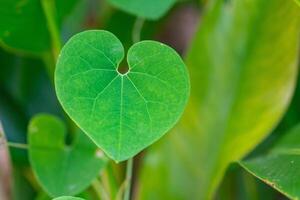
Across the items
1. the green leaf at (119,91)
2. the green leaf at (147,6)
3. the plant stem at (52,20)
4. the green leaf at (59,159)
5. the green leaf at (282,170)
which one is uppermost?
the green leaf at (119,91)

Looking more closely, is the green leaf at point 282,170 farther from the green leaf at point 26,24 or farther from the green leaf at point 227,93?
the green leaf at point 26,24

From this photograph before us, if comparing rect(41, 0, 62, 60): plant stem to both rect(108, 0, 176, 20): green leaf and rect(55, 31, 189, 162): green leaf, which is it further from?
rect(55, 31, 189, 162): green leaf

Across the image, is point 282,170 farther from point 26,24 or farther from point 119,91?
point 26,24

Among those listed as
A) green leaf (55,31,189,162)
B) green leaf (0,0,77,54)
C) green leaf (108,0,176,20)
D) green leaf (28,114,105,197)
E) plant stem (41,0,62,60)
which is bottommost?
green leaf (28,114,105,197)

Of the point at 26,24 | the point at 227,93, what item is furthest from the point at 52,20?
the point at 227,93

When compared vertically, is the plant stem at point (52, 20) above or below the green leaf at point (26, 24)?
above

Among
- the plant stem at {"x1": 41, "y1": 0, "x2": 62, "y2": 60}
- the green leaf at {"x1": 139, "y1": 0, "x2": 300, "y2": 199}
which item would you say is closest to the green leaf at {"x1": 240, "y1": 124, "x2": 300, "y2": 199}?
the green leaf at {"x1": 139, "y1": 0, "x2": 300, "y2": 199}

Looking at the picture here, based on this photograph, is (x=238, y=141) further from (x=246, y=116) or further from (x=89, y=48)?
(x=89, y=48)

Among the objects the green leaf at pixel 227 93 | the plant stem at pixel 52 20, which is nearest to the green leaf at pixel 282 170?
the green leaf at pixel 227 93
